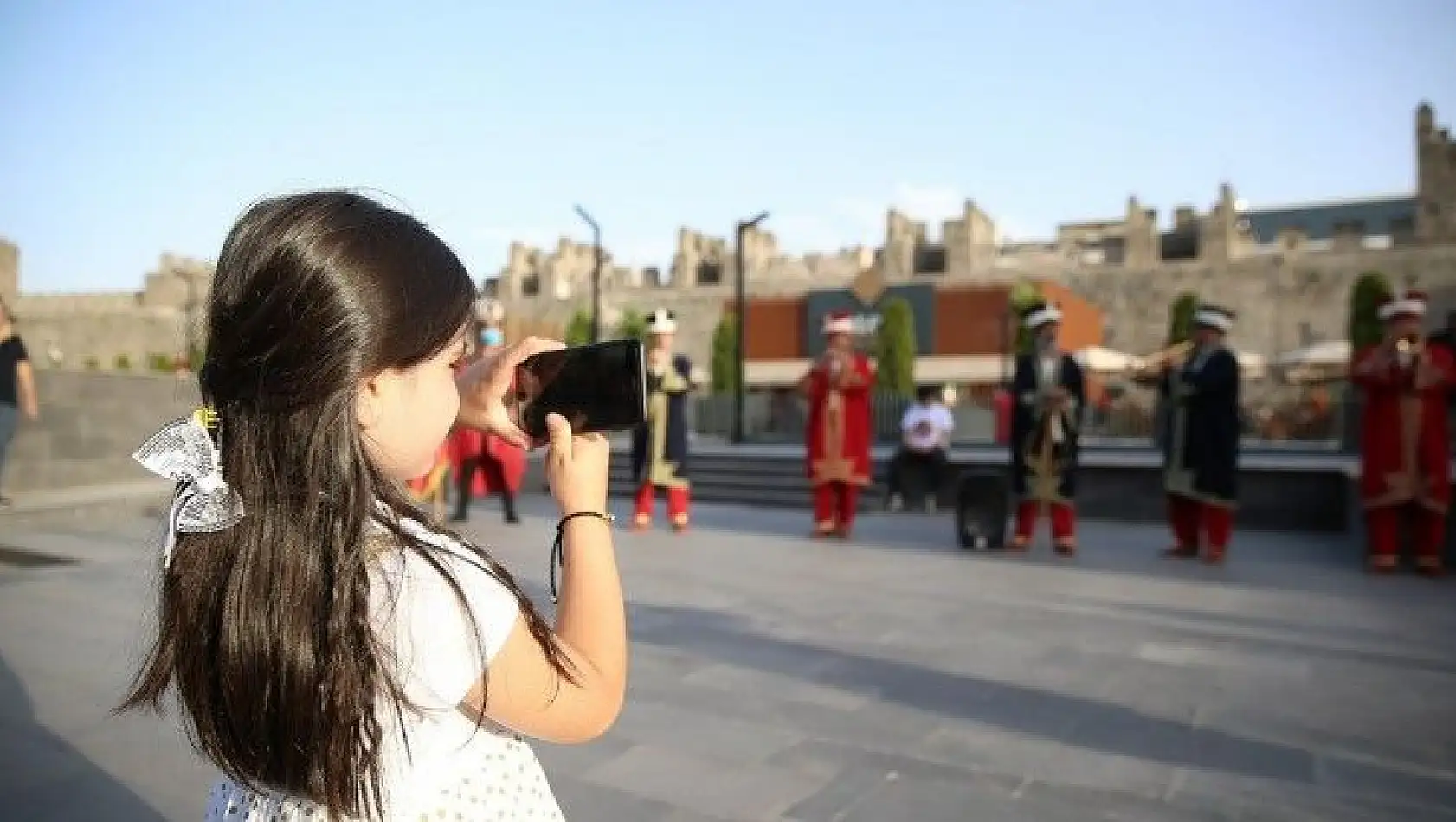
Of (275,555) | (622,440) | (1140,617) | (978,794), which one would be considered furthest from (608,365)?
(622,440)

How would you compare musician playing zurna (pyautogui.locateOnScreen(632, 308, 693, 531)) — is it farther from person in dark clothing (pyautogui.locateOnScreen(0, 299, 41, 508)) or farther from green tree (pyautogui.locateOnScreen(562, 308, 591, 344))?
green tree (pyautogui.locateOnScreen(562, 308, 591, 344))

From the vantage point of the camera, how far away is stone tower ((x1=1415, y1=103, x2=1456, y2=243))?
35906mm

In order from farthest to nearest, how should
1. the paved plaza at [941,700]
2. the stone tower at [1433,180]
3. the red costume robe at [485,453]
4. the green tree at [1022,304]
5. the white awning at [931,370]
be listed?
the stone tower at [1433,180] → the white awning at [931,370] → the green tree at [1022,304] → the red costume robe at [485,453] → the paved plaza at [941,700]

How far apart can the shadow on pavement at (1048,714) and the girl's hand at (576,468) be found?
106 inches

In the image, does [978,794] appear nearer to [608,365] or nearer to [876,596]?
[608,365]

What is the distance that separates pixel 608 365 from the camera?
1.33 meters

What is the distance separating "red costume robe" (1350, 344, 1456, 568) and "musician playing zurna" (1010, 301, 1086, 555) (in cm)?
206

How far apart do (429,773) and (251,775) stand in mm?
226

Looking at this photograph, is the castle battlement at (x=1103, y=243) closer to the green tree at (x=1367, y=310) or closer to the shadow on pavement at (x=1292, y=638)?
the green tree at (x=1367, y=310)

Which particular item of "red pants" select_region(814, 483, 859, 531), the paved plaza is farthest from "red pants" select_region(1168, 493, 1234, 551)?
"red pants" select_region(814, 483, 859, 531)

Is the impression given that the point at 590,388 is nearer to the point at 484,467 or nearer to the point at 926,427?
the point at 484,467

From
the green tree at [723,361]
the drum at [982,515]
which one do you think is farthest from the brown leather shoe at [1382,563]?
the green tree at [723,361]

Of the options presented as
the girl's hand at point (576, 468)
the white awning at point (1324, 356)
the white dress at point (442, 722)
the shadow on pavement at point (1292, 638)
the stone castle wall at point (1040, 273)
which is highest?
the stone castle wall at point (1040, 273)

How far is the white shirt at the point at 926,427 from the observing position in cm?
1179
